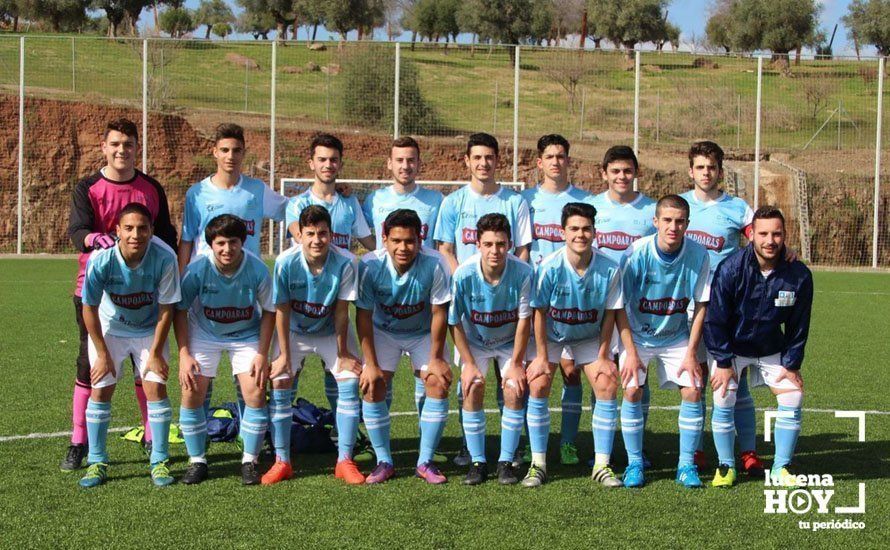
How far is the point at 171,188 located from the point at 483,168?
19814mm

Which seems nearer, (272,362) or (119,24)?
(272,362)

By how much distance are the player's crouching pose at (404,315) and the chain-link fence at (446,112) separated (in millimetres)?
15764

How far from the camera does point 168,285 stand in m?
5.60

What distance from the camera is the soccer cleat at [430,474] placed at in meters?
5.58

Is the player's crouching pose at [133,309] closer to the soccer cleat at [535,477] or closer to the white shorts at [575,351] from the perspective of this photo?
the soccer cleat at [535,477]

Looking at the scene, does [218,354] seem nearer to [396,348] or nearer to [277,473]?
[277,473]

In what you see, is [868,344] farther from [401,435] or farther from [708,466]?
[401,435]

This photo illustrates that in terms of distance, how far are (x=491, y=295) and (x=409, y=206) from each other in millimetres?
1220

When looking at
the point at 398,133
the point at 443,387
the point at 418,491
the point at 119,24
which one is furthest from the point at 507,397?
the point at 119,24

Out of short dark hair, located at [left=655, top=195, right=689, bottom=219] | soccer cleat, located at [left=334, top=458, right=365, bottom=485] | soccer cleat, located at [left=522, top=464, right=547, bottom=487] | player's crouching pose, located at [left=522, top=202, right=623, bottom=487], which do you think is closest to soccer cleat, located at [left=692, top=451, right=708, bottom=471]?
player's crouching pose, located at [left=522, top=202, right=623, bottom=487]

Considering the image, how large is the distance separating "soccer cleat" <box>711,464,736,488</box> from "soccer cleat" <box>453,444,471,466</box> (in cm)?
140

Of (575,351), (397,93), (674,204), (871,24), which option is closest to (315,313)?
(575,351)

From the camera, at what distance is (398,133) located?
71.8 feet

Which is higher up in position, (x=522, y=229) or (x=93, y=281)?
(x=522, y=229)
